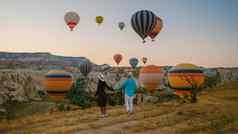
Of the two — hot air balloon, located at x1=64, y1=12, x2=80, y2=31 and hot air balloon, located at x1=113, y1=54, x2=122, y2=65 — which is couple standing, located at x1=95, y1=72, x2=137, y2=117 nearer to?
hot air balloon, located at x1=64, y1=12, x2=80, y2=31

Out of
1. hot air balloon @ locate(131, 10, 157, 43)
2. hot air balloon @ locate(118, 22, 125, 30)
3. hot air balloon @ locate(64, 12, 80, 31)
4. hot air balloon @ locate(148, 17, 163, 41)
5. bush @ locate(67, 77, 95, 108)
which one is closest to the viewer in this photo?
hot air balloon @ locate(131, 10, 157, 43)

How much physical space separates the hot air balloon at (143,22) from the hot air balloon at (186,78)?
6.86 metres

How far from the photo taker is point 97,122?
14820 mm

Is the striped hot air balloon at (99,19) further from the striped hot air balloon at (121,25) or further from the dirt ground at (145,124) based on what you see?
the dirt ground at (145,124)

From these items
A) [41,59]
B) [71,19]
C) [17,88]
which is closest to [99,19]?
[71,19]

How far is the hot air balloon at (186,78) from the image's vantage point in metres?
26.8

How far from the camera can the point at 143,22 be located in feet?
110

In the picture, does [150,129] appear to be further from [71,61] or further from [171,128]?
[71,61]

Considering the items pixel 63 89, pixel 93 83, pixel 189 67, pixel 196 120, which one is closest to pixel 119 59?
pixel 93 83

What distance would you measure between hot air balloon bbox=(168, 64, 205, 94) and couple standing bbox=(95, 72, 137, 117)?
10395 millimetres

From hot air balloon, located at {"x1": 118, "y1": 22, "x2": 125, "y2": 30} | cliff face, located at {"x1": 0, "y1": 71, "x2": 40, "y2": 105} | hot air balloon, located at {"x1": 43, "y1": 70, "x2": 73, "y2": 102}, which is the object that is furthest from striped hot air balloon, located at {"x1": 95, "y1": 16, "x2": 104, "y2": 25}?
hot air balloon, located at {"x1": 43, "y1": 70, "x2": 73, "y2": 102}

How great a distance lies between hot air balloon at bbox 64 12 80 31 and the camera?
147 ft

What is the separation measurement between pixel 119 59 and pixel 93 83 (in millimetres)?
16532

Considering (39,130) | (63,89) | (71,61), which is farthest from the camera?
(71,61)
